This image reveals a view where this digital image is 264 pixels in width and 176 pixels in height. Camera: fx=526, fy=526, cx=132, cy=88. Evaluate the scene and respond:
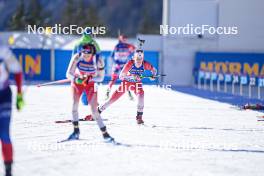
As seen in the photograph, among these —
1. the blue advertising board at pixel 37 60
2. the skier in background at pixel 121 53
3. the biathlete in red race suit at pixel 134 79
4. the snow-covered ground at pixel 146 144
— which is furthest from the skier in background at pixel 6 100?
the blue advertising board at pixel 37 60

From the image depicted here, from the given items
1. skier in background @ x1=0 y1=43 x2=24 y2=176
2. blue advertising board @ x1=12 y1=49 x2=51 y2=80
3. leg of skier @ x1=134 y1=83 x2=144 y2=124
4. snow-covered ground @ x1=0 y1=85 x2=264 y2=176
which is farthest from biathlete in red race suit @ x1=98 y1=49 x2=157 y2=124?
blue advertising board @ x1=12 y1=49 x2=51 y2=80

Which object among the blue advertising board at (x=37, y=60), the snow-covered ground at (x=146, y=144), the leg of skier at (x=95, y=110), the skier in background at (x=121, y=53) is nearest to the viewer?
the snow-covered ground at (x=146, y=144)

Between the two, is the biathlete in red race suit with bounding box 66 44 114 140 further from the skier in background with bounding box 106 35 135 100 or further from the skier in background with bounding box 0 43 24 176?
the skier in background with bounding box 106 35 135 100

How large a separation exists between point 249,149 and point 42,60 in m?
18.2

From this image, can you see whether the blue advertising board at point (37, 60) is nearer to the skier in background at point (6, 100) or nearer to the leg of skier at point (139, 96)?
the leg of skier at point (139, 96)

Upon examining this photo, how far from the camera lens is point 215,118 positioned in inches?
543

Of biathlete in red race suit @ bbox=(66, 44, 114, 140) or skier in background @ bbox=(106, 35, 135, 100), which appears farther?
skier in background @ bbox=(106, 35, 135, 100)

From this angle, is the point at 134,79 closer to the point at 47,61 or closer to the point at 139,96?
the point at 139,96

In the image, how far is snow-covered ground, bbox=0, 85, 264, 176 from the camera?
7547 millimetres

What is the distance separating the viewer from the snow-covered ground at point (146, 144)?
7.55 meters

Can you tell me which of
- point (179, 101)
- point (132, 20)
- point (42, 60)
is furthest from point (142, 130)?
point (132, 20)

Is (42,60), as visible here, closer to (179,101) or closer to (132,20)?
(179,101)

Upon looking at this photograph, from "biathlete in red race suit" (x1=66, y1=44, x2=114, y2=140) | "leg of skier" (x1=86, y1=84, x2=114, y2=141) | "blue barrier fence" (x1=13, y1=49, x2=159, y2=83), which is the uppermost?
"blue barrier fence" (x1=13, y1=49, x2=159, y2=83)

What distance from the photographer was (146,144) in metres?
9.52
